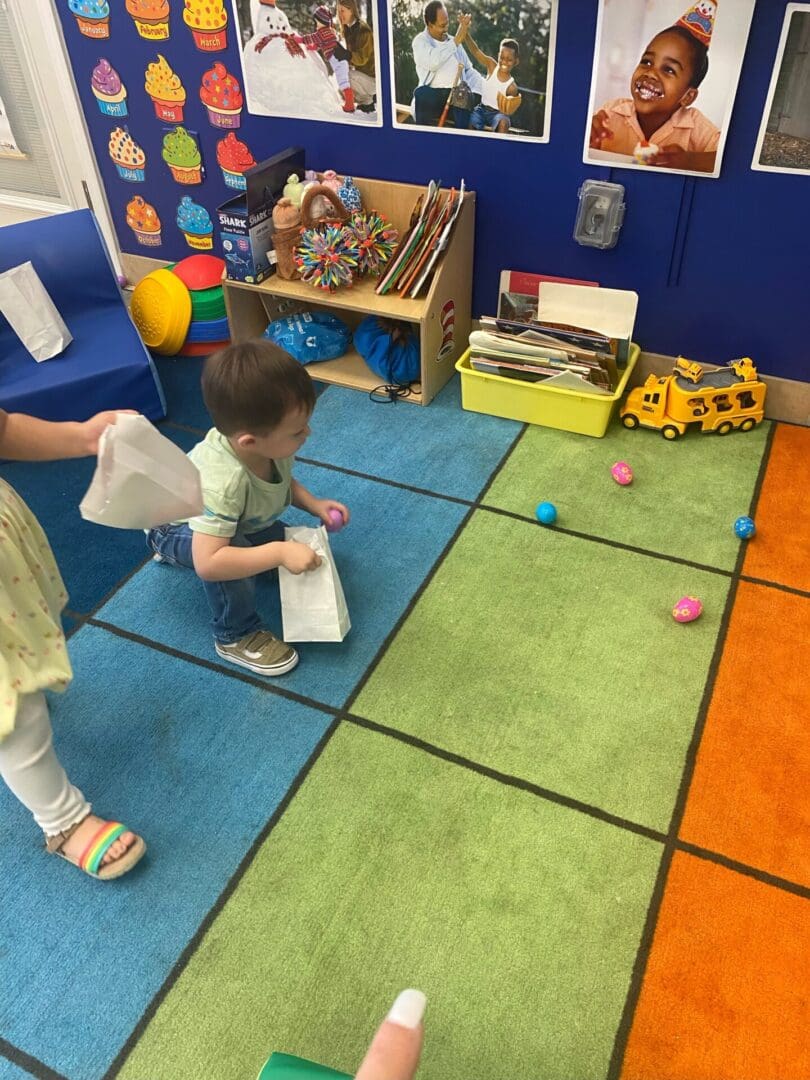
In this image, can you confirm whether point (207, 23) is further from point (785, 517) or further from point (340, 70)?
point (785, 517)

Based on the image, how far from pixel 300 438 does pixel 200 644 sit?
1.76ft

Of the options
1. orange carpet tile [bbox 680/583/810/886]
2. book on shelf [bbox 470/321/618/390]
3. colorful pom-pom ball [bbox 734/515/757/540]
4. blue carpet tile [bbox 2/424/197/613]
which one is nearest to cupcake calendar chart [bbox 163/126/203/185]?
blue carpet tile [bbox 2/424/197/613]

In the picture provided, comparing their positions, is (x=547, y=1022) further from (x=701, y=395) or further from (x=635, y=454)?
(x=701, y=395)

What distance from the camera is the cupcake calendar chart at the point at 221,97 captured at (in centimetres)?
241

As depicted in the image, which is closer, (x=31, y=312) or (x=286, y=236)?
(x=31, y=312)

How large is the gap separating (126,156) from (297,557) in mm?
2035

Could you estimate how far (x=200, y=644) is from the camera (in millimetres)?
1663

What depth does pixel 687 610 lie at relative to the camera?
65.1 inches

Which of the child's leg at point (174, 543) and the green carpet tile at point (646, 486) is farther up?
the child's leg at point (174, 543)

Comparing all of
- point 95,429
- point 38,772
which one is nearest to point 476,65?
point 95,429

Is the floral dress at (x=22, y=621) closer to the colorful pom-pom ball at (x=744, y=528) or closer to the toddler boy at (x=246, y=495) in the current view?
the toddler boy at (x=246, y=495)

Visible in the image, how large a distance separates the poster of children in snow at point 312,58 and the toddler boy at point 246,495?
1259mm

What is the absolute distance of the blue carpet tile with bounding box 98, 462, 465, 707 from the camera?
5.30 ft

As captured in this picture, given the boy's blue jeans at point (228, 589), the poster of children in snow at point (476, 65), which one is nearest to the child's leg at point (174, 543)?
the boy's blue jeans at point (228, 589)
